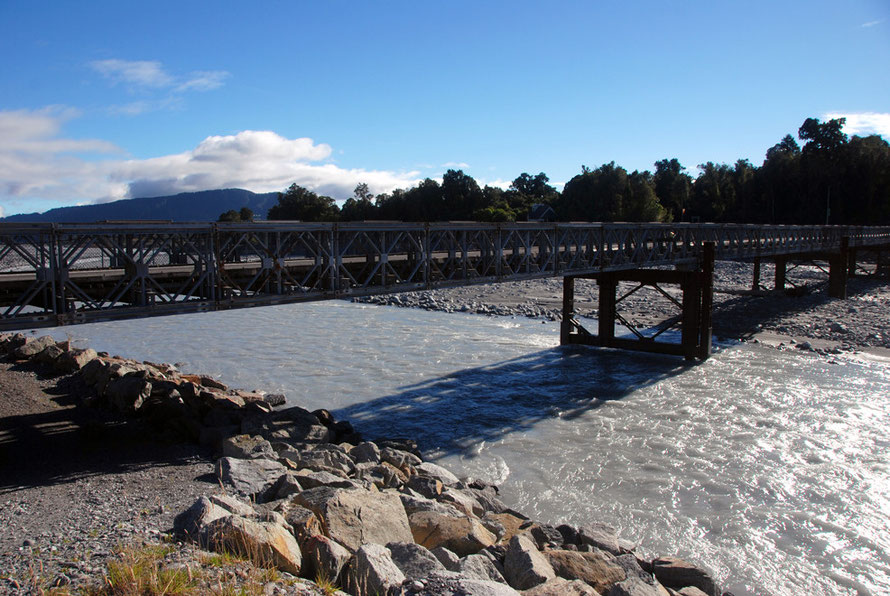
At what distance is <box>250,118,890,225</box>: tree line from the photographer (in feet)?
246

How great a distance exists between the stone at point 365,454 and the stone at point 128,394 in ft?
21.9

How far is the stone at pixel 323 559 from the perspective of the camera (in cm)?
665

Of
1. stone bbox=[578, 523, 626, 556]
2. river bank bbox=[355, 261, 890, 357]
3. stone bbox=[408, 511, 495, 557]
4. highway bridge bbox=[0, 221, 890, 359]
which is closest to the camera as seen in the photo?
stone bbox=[408, 511, 495, 557]

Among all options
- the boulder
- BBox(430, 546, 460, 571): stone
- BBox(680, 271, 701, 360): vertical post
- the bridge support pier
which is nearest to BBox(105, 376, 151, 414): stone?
the boulder

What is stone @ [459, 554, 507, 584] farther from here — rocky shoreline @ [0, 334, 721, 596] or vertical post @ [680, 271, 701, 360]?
vertical post @ [680, 271, 701, 360]

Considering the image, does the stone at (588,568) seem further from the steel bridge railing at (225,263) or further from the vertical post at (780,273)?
the vertical post at (780,273)

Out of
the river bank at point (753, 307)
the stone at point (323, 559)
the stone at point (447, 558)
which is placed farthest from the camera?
the river bank at point (753, 307)

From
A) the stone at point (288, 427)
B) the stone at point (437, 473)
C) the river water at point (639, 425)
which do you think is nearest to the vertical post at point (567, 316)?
the river water at point (639, 425)

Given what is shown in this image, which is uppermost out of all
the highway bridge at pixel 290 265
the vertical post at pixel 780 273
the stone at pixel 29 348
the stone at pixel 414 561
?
the highway bridge at pixel 290 265

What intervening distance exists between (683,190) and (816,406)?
241 feet

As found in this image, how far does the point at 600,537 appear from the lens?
986 cm

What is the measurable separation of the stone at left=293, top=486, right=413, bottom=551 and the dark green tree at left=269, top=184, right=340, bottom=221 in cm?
8343

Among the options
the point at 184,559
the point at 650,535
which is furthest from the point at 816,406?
the point at 184,559

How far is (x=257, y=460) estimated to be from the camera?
11.7 metres
